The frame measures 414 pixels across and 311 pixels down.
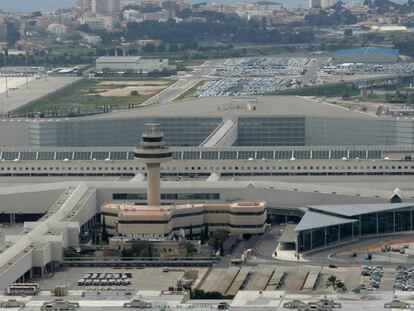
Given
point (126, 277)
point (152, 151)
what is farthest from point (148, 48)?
point (126, 277)

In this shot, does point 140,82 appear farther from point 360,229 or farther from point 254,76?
point 360,229

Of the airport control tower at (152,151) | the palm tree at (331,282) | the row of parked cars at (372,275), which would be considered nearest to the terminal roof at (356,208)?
the airport control tower at (152,151)

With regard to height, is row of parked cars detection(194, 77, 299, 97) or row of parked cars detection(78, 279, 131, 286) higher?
row of parked cars detection(78, 279, 131, 286)

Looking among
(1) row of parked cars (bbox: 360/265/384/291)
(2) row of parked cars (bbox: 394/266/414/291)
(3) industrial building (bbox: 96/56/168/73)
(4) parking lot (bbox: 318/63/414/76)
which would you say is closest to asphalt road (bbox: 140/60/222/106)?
(3) industrial building (bbox: 96/56/168/73)

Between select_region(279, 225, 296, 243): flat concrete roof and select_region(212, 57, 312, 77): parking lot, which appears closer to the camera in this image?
select_region(279, 225, 296, 243): flat concrete roof

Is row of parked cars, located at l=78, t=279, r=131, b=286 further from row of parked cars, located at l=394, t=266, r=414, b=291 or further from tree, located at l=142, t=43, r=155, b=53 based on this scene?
tree, located at l=142, t=43, r=155, b=53

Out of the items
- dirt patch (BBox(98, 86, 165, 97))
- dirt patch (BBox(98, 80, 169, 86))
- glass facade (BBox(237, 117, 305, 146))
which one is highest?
glass facade (BBox(237, 117, 305, 146))

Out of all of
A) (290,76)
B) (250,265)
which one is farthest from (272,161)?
(290,76)

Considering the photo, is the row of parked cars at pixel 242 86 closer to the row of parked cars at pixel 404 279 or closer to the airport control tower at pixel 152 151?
the airport control tower at pixel 152 151

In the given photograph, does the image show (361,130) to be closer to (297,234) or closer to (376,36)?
(297,234)
